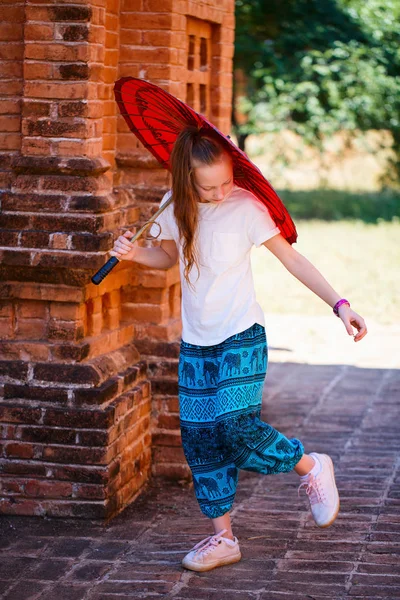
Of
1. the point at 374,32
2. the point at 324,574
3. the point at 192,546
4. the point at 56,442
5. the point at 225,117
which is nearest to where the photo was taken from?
the point at 324,574

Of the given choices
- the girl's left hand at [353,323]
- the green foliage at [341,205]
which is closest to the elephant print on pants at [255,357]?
the girl's left hand at [353,323]

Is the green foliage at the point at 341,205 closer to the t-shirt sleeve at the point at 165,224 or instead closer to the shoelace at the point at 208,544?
the t-shirt sleeve at the point at 165,224

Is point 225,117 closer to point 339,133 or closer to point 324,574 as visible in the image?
point 324,574

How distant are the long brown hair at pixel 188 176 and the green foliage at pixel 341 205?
13.7 meters

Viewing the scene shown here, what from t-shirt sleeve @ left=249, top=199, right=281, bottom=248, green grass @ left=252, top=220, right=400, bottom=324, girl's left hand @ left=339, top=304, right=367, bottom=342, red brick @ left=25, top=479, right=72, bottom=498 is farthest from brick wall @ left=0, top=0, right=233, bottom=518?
green grass @ left=252, top=220, right=400, bottom=324

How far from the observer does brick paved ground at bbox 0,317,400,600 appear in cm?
358

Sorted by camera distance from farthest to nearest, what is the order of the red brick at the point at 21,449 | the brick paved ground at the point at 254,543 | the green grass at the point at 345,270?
the green grass at the point at 345,270 < the red brick at the point at 21,449 < the brick paved ground at the point at 254,543

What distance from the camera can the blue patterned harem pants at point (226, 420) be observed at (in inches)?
148

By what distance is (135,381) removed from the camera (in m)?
4.75

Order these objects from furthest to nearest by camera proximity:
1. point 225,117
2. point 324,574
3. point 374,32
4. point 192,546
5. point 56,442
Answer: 1. point 374,32
2. point 225,117
3. point 56,442
4. point 192,546
5. point 324,574

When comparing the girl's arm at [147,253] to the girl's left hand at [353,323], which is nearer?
the girl's left hand at [353,323]

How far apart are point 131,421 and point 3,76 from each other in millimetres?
1606

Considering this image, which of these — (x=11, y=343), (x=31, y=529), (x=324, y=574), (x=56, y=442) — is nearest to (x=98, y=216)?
(x=11, y=343)

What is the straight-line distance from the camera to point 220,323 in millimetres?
3795
